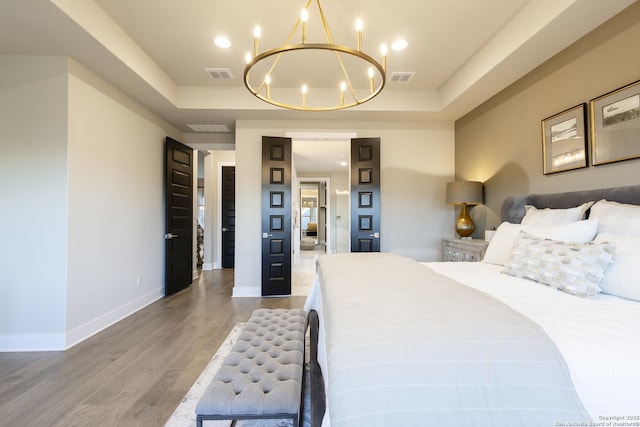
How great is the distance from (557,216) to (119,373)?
351cm

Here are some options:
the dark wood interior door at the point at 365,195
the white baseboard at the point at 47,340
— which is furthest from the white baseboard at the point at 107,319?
the dark wood interior door at the point at 365,195

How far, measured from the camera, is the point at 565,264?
1.62 metres

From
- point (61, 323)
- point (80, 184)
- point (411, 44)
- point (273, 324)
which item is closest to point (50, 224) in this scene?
point (80, 184)

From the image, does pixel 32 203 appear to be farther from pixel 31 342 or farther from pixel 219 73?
pixel 219 73

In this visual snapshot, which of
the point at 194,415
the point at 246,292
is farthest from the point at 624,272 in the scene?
the point at 246,292

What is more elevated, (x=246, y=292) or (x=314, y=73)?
(x=314, y=73)

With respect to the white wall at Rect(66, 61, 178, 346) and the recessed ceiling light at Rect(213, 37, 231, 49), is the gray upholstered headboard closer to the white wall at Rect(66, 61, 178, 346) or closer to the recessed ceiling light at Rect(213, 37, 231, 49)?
the recessed ceiling light at Rect(213, 37, 231, 49)

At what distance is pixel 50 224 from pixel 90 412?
67.8 inches

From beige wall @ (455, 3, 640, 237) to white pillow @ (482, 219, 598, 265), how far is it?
67 cm

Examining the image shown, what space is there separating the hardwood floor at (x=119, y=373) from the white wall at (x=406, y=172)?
1.86 m

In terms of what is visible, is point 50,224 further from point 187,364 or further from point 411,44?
point 411,44

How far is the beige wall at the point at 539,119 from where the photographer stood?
2121 mm

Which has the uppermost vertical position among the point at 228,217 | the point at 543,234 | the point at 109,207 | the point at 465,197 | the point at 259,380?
the point at 465,197

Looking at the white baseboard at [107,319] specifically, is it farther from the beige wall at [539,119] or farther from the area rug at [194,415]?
the beige wall at [539,119]
